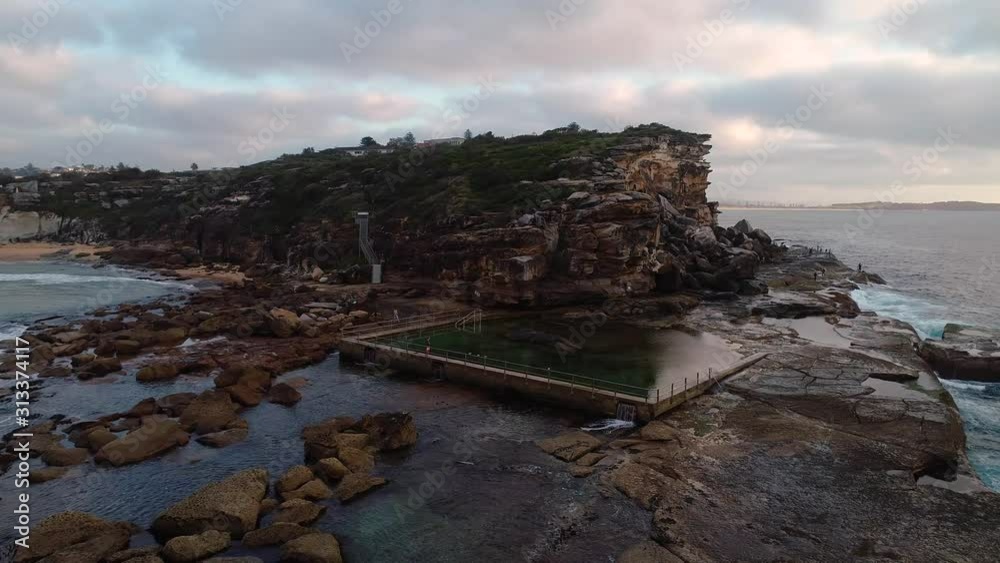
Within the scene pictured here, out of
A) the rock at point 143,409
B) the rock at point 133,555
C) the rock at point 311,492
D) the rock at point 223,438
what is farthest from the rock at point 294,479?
the rock at point 143,409

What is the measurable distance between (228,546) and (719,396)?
20974 mm

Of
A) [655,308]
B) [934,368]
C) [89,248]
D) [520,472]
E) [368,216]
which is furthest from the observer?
[89,248]

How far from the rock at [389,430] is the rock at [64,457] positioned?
947 cm

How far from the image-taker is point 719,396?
87.8 ft

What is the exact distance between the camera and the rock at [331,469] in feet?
63.2

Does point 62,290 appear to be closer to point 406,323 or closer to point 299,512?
point 406,323

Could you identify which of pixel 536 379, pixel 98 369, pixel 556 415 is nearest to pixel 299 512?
pixel 556 415

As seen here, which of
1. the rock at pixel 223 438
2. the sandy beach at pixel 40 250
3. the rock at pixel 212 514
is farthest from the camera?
the sandy beach at pixel 40 250

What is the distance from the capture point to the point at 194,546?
1472 cm

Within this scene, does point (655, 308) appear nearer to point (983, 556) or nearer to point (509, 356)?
point (509, 356)

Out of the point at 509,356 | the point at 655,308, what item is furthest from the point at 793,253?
the point at 509,356

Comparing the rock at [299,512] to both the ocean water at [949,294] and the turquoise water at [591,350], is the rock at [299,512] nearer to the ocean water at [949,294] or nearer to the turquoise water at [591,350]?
the turquoise water at [591,350]

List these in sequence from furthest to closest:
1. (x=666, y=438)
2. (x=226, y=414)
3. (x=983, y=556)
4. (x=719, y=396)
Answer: (x=719, y=396) → (x=226, y=414) → (x=666, y=438) → (x=983, y=556)

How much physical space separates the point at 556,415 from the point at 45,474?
1887 cm
